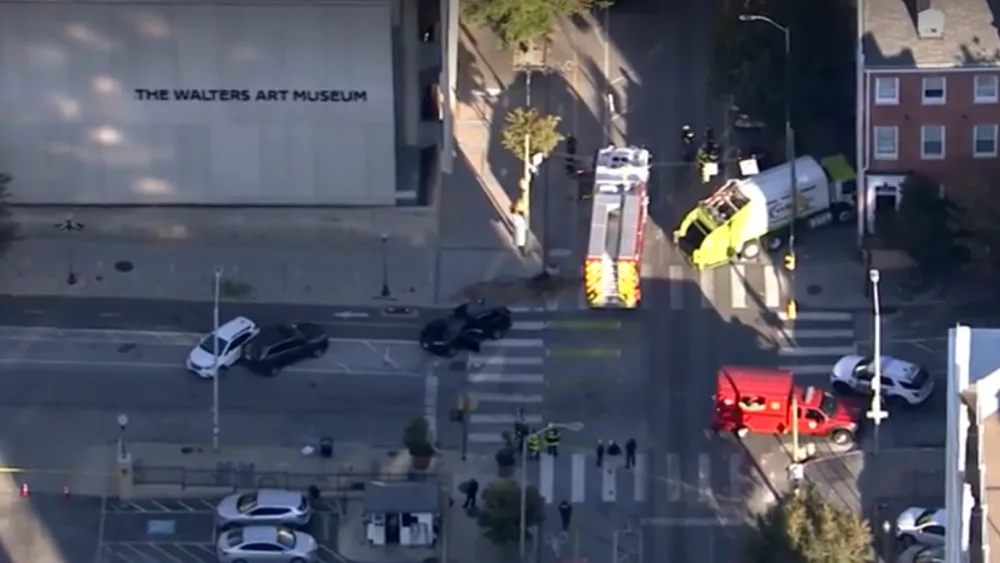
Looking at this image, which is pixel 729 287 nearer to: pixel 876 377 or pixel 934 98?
pixel 934 98

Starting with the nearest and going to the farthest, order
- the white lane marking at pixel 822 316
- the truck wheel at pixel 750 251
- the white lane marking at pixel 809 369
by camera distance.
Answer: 1. the white lane marking at pixel 809 369
2. the white lane marking at pixel 822 316
3. the truck wheel at pixel 750 251

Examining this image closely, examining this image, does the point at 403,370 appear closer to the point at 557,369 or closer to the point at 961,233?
the point at 557,369

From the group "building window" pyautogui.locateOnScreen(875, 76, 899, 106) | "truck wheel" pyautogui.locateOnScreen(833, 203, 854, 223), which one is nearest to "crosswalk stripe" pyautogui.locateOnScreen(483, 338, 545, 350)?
"truck wheel" pyautogui.locateOnScreen(833, 203, 854, 223)

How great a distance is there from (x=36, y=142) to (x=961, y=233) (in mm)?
29238

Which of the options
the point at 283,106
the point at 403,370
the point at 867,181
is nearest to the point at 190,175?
the point at 283,106

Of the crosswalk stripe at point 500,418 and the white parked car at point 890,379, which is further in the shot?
the crosswalk stripe at point 500,418

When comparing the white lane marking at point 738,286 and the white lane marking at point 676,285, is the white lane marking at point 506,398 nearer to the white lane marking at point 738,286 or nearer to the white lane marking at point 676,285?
the white lane marking at point 676,285

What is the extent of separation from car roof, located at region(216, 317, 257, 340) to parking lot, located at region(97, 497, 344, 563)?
647 centimetres

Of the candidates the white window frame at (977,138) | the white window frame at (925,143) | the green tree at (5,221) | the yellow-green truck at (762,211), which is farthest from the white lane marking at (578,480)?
the green tree at (5,221)

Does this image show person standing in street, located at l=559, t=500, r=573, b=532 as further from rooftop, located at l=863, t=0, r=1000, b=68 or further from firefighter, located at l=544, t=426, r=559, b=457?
rooftop, located at l=863, t=0, r=1000, b=68

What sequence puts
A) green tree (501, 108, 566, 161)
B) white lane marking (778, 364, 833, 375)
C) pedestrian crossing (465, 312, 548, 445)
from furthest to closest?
green tree (501, 108, 566, 161) → white lane marking (778, 364, 833, 375) → pedestrian crossing (465, 312, 548, 445)

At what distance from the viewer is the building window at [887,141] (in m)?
95.6

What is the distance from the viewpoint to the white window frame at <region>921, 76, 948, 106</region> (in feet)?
311

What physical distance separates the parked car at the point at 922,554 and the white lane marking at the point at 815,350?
372 inches
